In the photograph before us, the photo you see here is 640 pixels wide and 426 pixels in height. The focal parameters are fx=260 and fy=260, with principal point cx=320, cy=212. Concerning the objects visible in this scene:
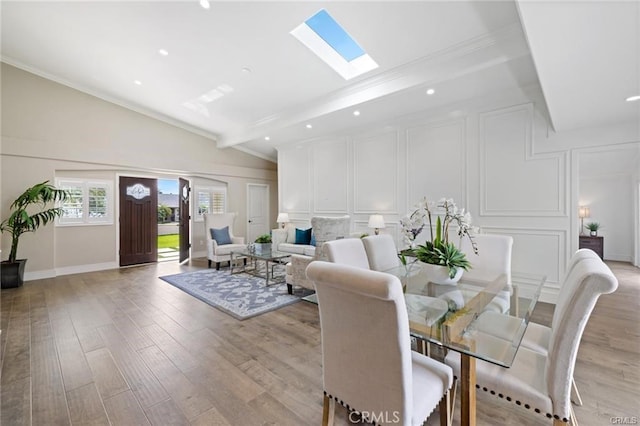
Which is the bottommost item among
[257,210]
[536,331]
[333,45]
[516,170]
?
[536,331]

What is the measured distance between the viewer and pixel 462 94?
12.3 ft

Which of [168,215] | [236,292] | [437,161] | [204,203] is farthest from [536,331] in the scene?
[168,215]

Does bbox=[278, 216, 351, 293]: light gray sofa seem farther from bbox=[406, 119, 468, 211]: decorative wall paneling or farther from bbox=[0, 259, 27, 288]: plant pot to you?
bbox=[0, 259, 27, 288]: plant pot

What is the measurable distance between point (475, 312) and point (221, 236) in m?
5.14

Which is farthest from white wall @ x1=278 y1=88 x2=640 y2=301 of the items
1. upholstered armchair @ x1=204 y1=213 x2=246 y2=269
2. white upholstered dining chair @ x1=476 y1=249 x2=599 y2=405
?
upholstered armchair @ x1=204 y1=213 x2=246 y2=269

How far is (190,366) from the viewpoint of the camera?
209 cm

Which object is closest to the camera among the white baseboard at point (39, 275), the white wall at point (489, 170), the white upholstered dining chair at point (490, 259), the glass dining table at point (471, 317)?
the glass dining table at point (471, 317)

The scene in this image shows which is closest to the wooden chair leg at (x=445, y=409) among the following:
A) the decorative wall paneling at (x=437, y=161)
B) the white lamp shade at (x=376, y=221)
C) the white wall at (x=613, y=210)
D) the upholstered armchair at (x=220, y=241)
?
the decorative wall paneling at (x=437, y=161)

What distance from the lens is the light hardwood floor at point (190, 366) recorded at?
161 cm

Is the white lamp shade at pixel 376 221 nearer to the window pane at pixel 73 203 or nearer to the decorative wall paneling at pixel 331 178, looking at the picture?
the decorative wall paneling at pixel 331 178

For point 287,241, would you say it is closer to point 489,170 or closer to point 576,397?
point 489,170

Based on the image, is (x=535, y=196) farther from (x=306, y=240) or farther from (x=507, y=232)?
(x=306, y=240)

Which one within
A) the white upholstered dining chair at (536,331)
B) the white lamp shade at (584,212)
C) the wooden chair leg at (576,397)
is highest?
the white lamp shade at (584,212)

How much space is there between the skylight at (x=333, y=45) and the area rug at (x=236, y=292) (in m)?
3.32
